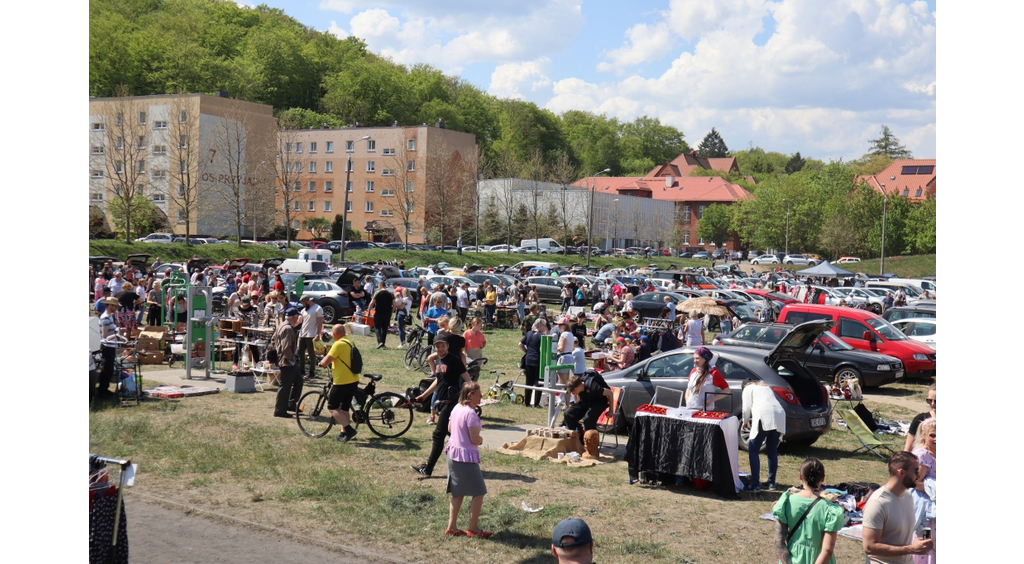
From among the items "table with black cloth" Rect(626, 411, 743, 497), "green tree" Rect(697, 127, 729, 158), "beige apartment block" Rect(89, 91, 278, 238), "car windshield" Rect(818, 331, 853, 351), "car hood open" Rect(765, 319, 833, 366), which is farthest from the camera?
"green tree" Rect(697, 127, 729, 158)

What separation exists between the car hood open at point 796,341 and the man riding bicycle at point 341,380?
5.85m

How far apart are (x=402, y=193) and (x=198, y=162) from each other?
60.1ft

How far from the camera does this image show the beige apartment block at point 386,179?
7238 centimetres

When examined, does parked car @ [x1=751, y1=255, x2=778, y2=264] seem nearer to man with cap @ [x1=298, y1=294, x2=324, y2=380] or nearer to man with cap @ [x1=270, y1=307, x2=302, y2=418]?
man with cap @ [x1=298, y1=294, x2=324, y2=380]

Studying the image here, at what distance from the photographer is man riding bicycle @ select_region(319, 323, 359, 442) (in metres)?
11.5

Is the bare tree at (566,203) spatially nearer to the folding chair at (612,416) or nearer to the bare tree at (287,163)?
the bare tree at (287,163)

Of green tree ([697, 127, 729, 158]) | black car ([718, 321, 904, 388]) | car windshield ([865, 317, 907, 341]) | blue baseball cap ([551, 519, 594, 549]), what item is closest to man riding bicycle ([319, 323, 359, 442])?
blue baseball cap ([551, 519, 594, 549])

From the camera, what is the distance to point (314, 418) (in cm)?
1266

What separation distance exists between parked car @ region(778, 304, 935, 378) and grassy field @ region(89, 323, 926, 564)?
6407mm

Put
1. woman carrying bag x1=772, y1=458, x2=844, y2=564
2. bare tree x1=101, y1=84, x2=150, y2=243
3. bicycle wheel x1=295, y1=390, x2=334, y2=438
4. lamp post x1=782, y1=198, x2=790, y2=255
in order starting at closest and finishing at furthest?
woman carrying bag x1=772, y1=458, x2=844, y2=564 → bicycle wheel x1=295, y1=390, x2=334, y2=438 → bare tree x1=101, y1=84, x2=150, y2=243 → lamp post x1=782, y1=198, x2=790, y2=255

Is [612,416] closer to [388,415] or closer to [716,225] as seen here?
[388,415]

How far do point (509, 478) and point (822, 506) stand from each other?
5.14m

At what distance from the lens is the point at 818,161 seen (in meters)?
152

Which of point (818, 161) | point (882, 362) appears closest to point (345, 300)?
point (882, 362)
